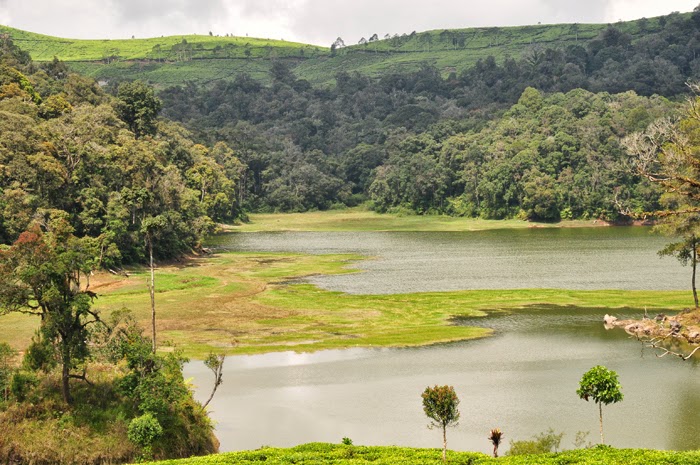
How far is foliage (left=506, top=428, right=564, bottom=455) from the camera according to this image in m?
31.4

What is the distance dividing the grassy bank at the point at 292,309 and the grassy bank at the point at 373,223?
227 feet

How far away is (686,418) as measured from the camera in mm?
37375

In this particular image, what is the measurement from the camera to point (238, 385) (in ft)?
146

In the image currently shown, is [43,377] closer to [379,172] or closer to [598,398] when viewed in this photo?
[598,398]

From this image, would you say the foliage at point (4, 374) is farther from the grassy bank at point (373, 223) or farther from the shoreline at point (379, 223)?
the grassy bank at point (373, 223)

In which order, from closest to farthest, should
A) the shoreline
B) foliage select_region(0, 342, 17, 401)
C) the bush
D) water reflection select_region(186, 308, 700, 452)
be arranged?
foliage select_region(0, 342, 17, 401) < the bush < water reflection select_region(186, 308, 700, 452) < the shoreline

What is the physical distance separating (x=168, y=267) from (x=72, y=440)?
60243 mm

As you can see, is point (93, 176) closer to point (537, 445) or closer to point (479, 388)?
point (479, 388)

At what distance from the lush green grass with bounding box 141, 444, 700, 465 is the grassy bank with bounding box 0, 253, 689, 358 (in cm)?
2263

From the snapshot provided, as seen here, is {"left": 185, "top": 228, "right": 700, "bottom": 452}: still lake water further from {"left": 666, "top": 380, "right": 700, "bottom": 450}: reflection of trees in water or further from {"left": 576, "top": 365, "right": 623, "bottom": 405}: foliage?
{"left": 576, "top": 365, "right": 623, "bottom": 405}: foliage

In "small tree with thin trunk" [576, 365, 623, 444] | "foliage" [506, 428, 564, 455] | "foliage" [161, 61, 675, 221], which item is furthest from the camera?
"foliage" [161, 61, 675, 221]

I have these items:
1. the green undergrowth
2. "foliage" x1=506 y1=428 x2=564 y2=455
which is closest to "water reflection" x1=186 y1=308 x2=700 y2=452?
"foliage" x1=506 y1=428 x2=564 y2=455

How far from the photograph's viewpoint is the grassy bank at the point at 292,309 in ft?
181

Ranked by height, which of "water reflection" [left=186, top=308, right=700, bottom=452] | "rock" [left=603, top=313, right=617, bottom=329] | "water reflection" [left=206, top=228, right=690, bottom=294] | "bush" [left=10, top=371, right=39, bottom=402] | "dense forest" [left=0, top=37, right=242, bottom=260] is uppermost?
"dense forest" [left=0, top=37, right=242, bottom=260]
